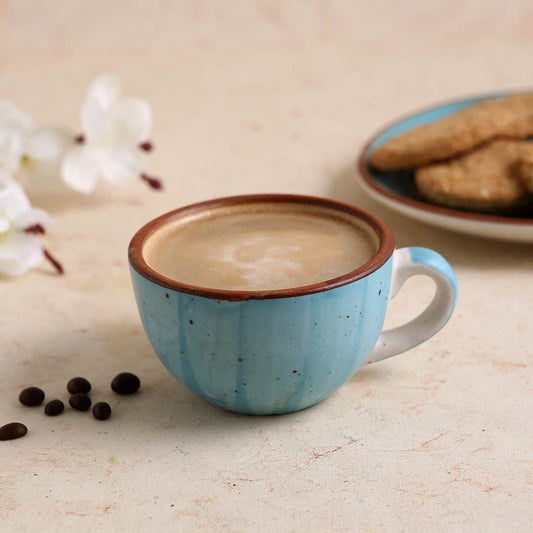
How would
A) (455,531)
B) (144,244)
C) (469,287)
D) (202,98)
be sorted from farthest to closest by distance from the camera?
(202,98) < (469,287) < (144,244) < (455,531)

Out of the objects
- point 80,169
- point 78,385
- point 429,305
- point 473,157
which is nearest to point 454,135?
point 473,157

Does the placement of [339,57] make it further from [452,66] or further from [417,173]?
[417,173]

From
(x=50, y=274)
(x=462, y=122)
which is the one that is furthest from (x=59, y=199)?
(x=462, y=122)

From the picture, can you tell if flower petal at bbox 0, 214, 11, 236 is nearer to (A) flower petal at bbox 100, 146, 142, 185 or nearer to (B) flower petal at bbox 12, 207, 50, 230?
(B) flower petal at bbox 12, 207, 50, 230

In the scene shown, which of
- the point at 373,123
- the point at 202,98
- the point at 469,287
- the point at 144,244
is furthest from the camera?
the point at 202,98

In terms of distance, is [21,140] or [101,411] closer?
[101,411]

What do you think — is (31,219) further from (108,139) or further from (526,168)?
(526,168)

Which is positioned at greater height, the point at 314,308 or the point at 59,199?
the point at 314,308

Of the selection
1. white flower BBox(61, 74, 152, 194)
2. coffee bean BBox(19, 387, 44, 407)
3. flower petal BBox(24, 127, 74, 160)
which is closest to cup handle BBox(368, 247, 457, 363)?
coffee bean BBox(19, 387, 44, 407)
